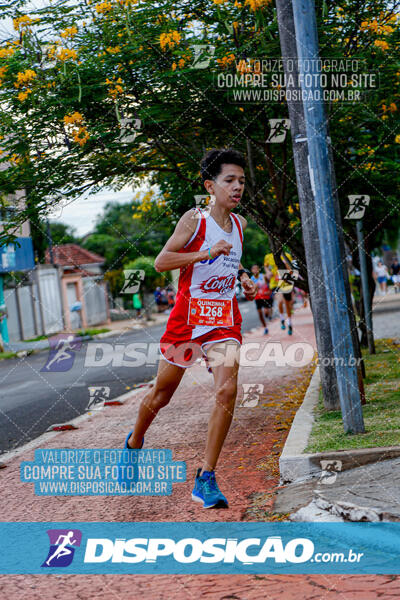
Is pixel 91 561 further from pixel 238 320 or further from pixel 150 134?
pixel 150 134

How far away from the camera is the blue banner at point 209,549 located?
11.5 ft

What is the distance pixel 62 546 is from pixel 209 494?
829 millimetres

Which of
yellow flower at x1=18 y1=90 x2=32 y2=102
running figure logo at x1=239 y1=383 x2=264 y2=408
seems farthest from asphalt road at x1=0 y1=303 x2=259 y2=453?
yellow flower at x1=18 y1=90 x2=32 y2=102

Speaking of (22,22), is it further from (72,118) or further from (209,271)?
(209,271)

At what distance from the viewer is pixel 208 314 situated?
465 cm

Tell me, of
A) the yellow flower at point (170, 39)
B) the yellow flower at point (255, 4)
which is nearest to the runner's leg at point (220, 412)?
the yellow flower at point (170, 39)

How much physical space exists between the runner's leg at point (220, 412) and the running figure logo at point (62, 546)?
0.78 m

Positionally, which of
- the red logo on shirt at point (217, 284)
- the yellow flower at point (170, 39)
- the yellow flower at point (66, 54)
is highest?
the yellow flower at point (170, 39)

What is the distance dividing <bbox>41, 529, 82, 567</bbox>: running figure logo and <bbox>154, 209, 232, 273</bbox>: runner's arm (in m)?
1.45

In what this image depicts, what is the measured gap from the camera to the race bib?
15.3 ft

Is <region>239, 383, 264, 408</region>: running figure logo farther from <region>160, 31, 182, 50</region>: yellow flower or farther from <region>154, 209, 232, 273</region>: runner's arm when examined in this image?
<region>154, 209, 232, 273</region>: runner's arm

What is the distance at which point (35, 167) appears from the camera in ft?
23.8

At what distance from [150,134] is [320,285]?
2161mm

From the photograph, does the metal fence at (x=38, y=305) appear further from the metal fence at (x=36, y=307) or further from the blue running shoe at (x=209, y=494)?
the blue running shoe at (x=209, y=494)
